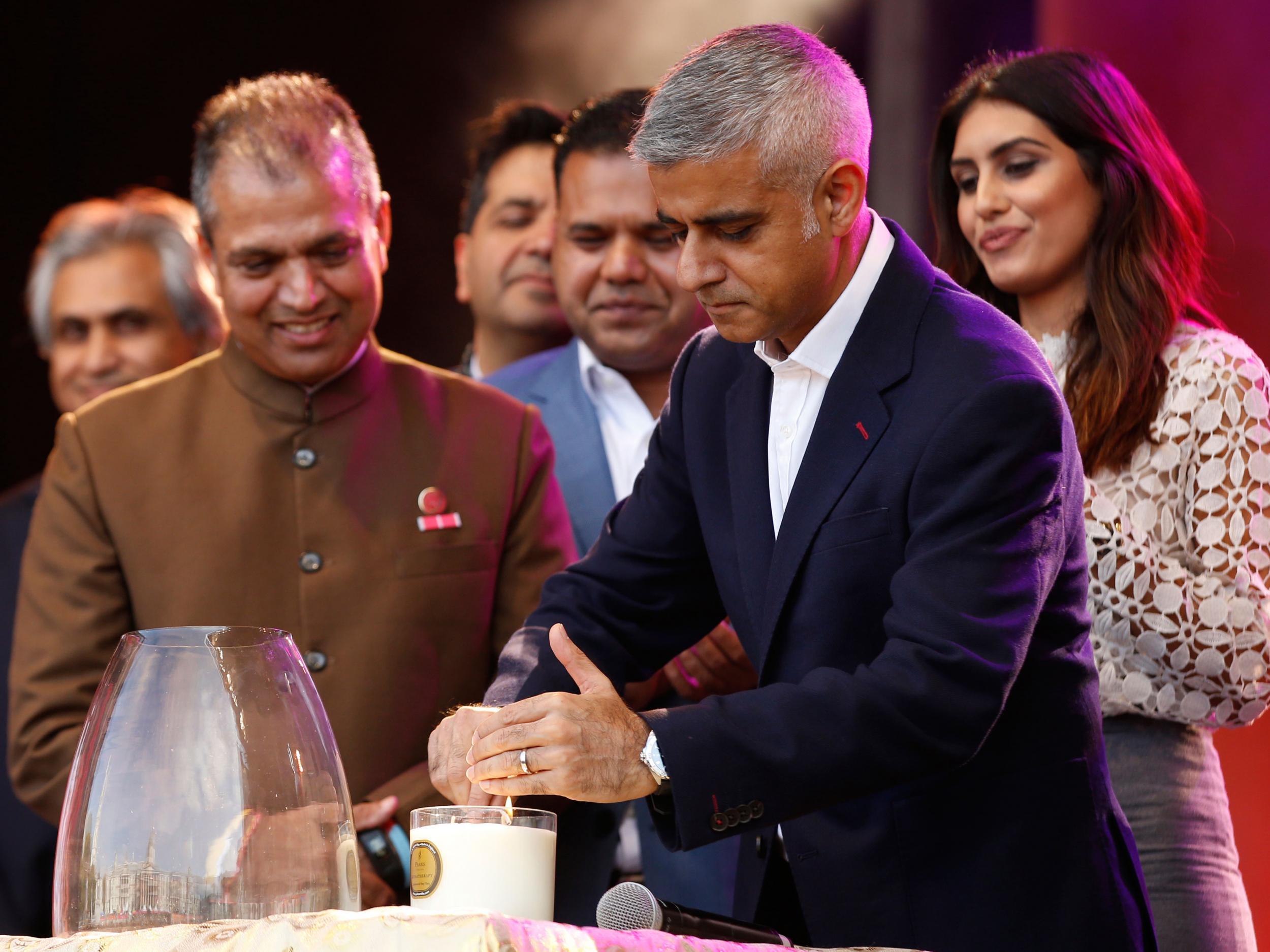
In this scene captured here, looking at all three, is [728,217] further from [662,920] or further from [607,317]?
[607,317]

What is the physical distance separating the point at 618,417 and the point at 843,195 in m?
1.12

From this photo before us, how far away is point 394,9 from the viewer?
452cm

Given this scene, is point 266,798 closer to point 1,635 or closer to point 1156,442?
point 1156,442

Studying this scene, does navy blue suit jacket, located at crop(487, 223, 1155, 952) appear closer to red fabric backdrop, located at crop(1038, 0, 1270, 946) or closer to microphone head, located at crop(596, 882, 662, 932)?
microphone head, located at crop(596, 882, 662, 932)

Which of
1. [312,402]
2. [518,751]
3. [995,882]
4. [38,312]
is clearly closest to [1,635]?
[38,312]

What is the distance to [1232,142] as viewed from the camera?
2.90 metres

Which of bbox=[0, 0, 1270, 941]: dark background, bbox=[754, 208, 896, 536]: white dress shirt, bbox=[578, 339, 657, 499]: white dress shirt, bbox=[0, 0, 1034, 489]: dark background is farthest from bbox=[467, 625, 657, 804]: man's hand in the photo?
bbox=[0, 0, 1034, 489]: dark background

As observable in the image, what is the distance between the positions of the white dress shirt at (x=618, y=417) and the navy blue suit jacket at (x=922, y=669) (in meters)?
0.92

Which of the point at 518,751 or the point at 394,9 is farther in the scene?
the point at 394,9

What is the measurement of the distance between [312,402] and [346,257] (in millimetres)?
236

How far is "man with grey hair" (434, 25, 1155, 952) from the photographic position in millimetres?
1375

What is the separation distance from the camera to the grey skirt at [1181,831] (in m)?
1.96

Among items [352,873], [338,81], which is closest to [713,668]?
[352,873]

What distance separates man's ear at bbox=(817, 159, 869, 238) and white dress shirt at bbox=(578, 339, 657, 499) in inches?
40.8
